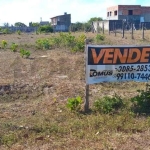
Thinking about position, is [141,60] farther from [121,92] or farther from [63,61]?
[63,61]

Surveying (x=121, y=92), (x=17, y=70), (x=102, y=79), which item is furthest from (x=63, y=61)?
(x=102, y=79)

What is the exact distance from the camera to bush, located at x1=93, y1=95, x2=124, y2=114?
255 inches

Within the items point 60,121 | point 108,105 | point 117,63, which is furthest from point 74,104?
point 117,63

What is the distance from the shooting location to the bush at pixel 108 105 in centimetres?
646

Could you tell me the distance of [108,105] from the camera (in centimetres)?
650

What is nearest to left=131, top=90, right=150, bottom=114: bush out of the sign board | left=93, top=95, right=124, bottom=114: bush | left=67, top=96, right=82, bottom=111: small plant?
left=93, top=95, right=124, bottom=114: bush

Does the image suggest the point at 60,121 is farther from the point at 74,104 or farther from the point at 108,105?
the point at 108,105

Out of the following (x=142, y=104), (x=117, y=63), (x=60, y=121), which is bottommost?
(x=60, y=121)

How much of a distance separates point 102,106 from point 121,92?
1.72 m

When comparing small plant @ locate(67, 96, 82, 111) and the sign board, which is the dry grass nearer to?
small plant @ locate(67, 96, 82, 111)

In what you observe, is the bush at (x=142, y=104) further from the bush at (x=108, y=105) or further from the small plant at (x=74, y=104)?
the small plant at (x=74, y=104)

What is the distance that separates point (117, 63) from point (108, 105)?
2.93 feet

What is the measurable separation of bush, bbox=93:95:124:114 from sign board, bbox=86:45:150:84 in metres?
0.44

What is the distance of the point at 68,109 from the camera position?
672cm
